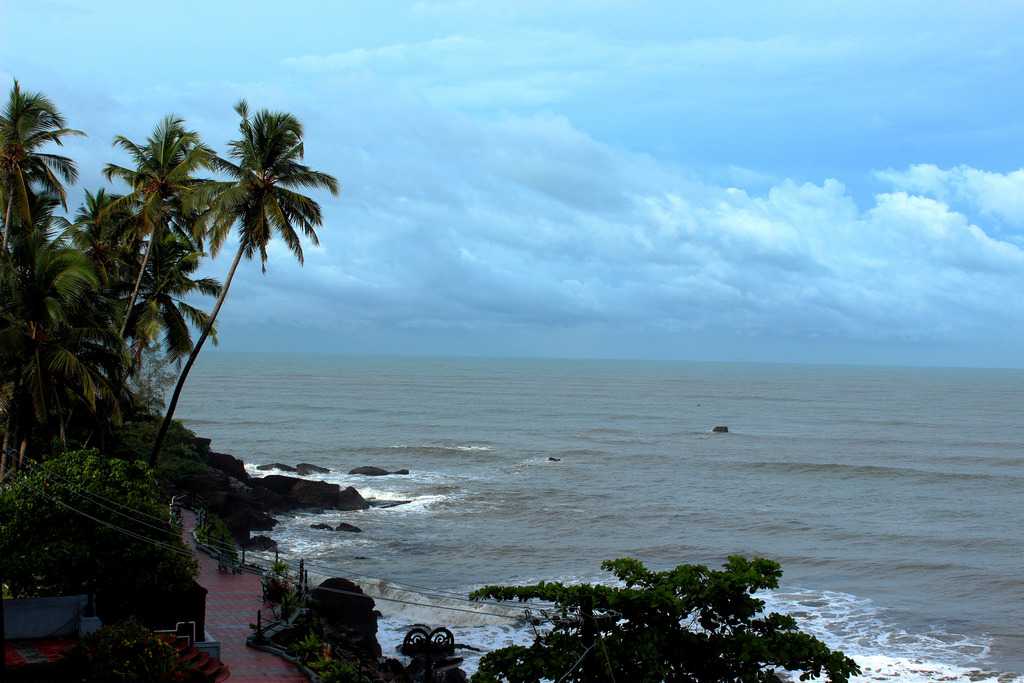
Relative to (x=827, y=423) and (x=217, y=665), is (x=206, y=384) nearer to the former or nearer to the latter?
(x=827, y=423)

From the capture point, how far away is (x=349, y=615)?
24031mm

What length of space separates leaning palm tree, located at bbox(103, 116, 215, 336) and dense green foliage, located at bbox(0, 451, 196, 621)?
11.4 metres

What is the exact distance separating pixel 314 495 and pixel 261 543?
33.1 feet

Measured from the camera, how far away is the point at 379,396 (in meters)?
131

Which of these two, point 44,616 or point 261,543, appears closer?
point 44,616

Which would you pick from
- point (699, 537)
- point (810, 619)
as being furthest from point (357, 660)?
point (699, 537)

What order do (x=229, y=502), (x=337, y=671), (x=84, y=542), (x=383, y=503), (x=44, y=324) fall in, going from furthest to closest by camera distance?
(x=383, y=503), (x=229, y=502), (x=44, y=324), (x=337, y=671), (x=84, y=542)

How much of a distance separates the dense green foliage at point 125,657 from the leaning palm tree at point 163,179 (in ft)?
50.5

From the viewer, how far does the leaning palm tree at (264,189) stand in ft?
91.6

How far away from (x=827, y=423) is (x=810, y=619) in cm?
7120

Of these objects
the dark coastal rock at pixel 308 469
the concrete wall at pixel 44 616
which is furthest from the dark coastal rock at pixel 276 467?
the concrete wall at pixel 44 616

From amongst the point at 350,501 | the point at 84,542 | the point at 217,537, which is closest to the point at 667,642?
the point at 84,542

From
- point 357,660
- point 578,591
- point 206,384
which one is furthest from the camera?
point 206,384

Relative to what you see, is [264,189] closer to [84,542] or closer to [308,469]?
[84,542]
